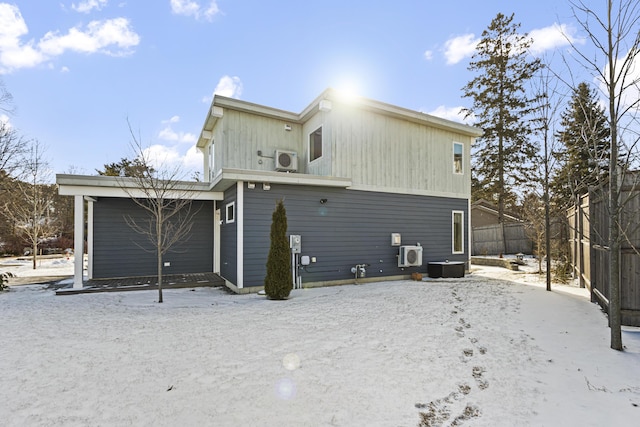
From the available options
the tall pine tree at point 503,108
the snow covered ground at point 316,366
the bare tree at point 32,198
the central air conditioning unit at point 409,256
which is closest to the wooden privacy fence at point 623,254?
the snow covered ground at point 316,366

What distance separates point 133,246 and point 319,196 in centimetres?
591

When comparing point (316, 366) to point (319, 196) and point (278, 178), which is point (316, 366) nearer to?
point (278, 178)

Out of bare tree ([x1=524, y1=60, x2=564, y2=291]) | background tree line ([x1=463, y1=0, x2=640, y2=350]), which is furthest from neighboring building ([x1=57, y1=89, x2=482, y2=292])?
bare tree ([x1=524, y1=60, x2=564, y2=291])

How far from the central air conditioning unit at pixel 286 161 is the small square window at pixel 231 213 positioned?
82.7 inches

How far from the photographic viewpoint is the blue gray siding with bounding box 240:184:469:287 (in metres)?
7.75

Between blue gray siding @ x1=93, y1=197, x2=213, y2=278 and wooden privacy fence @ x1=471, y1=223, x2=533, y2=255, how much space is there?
14.0 metres

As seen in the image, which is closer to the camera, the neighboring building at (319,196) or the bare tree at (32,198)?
the neighboring building at (319,196)

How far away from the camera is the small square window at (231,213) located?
26.0 feet

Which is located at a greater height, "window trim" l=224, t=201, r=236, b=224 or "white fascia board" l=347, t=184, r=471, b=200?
"white fascia board" l=347, t=184, r=471, b=200

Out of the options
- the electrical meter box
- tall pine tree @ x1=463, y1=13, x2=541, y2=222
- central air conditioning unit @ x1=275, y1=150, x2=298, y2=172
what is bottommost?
the electrical meter box

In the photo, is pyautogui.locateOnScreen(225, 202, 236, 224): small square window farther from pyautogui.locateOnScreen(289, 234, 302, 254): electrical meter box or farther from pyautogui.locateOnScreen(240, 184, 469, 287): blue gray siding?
pyautogui.locateOnScreen(289, 234, 302, 254): electrical meter box

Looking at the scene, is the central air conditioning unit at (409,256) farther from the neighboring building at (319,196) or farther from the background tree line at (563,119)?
the background tree line at (563,119)

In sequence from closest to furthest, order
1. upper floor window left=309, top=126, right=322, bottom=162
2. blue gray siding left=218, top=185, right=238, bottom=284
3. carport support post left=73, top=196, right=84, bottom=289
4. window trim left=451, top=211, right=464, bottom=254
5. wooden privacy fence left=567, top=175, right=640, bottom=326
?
wooden privacy fence left=567, top=175, right=640, bottom=326, carport support post left=73, top=196, right=84, bottom=289, blue gray siding left=218, top=185, right=238, bottom=284, upper floor window left=309, top=126, right=322, bottom=162, window trim left=451, top=211, right=464, bottom=254

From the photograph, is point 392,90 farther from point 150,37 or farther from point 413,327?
point 413,327
